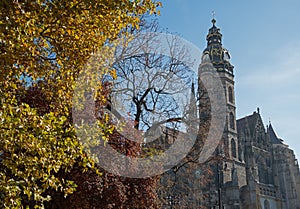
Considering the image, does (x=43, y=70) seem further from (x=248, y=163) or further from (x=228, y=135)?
(x=248, y=163)

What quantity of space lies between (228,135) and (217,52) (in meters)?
12.1

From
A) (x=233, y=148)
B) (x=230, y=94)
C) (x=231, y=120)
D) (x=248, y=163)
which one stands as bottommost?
(x=248, y=163)

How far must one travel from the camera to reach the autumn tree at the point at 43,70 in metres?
5.59

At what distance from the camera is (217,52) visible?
48.4 m

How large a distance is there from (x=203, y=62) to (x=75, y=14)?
4009 centimetres

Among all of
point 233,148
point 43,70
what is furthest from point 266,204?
point 43,70

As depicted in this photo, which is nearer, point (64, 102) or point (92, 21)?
point (92, 21)

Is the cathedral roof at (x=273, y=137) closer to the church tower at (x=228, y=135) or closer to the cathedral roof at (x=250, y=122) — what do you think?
the cathedral roof at (x=250, y=122)

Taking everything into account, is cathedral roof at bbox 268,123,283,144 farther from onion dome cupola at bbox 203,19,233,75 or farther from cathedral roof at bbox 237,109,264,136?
onion dome cupola at bbox 203,19,233,75

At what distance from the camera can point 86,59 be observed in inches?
313

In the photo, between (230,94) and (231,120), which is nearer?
(231,120)

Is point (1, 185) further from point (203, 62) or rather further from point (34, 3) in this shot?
point (203, 62)

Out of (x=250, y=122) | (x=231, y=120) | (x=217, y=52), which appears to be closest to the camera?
(x=231, y=120)

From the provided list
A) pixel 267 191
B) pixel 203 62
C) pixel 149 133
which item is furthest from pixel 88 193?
pixel 267 191
